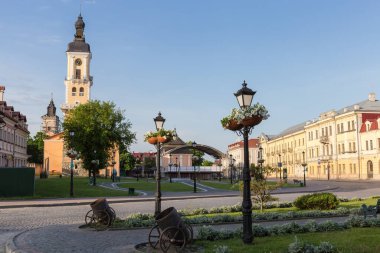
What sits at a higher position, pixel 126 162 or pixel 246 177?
pixel 126 162

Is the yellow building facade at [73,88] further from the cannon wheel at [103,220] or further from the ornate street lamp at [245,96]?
the ornate street lamp at [245,96]

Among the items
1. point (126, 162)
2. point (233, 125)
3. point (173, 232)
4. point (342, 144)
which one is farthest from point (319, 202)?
point (126, 162)

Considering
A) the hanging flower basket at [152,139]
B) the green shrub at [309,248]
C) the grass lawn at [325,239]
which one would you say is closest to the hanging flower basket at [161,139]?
the hanging flower basket at [152,139]

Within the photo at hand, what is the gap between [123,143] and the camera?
61.0m

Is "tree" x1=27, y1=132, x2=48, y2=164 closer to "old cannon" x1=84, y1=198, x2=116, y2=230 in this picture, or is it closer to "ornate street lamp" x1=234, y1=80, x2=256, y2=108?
"old cannon" x1=84, y1=198, x2=116, y2=230

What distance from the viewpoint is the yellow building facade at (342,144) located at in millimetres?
65312

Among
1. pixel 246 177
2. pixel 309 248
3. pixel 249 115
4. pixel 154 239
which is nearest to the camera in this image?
pixel 309 248

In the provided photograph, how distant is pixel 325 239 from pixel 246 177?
239 cm

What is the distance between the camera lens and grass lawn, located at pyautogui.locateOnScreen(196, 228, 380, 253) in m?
8.59

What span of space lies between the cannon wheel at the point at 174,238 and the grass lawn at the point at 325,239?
58 cm

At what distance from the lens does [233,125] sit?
10883 millimetres

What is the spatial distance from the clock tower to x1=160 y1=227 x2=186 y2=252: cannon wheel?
80.5 meters

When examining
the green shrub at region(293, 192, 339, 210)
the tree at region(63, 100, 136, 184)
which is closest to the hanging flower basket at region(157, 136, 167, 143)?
the green shrub at region(293, 192, 339, 210)

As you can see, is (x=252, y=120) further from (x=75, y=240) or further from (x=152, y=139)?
(x=152, y=139)
